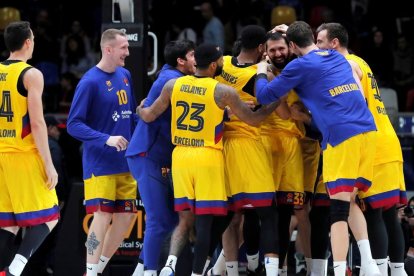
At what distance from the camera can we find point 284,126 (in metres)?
10.8

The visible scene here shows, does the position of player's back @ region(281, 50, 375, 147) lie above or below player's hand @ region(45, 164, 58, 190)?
above

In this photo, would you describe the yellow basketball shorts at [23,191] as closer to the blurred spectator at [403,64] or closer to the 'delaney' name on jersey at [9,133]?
A: the 'delaney' name on jersey at [9,133]

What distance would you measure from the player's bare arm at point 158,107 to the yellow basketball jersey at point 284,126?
104 centimetres

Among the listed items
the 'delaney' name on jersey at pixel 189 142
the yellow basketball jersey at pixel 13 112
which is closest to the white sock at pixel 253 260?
the 'delaney' name on jersey at pixel 189 142

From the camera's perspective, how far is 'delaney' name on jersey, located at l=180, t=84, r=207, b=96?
33.1 ft

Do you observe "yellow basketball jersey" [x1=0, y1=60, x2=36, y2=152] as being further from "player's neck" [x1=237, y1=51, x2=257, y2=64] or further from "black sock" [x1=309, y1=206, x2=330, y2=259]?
"black sock" [x1=309, y1=206, x2=330, y2=259]

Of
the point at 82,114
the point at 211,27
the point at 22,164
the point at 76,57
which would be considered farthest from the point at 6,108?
the point at 76,57

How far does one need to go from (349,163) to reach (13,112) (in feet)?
10.1

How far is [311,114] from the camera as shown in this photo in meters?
10.4

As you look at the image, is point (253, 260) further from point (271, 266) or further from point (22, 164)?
point (22, 164)

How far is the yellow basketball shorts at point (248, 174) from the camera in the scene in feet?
33.9

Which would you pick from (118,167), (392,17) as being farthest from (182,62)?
(392,17)

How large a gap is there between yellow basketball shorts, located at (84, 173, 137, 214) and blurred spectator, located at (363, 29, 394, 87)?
7.56 meters

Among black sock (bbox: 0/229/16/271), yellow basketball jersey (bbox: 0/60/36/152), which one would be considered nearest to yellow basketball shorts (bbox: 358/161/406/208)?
yellow basketball jersey (bbox: 0/60/36/152)
